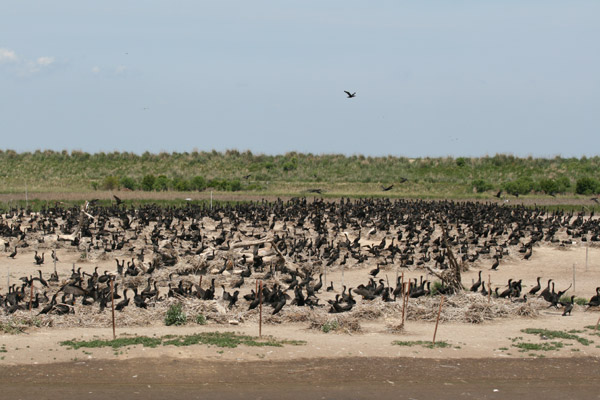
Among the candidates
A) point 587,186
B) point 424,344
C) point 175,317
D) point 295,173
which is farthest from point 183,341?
point 295,173

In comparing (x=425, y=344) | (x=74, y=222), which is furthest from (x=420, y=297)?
(x=74, y=222)

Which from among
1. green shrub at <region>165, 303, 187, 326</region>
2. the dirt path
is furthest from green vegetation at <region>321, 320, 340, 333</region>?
green shrub at <region>165, 303, 187, 326</region>

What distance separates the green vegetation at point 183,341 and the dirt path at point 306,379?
0.81m

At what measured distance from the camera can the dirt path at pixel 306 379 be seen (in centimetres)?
1240

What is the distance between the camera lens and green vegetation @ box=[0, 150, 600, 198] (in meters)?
60.5

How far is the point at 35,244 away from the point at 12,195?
2564 cm

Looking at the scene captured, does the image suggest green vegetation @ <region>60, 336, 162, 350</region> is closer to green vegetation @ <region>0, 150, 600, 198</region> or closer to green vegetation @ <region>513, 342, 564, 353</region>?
green vegetation @ <region>513, 342, 564, 353</region>

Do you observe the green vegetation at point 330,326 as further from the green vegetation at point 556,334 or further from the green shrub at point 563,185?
the green shrub at point 563,185

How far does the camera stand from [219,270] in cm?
2278

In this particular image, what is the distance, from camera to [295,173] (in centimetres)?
7300

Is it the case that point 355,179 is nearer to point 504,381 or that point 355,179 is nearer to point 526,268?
point 526,268

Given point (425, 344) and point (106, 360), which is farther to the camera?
point (425, 344)

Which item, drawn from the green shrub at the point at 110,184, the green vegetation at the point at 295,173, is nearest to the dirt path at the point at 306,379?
the green vegetation at the point at 295,173

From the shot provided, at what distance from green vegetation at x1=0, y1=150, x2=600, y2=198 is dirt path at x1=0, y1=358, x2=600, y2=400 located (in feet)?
137
